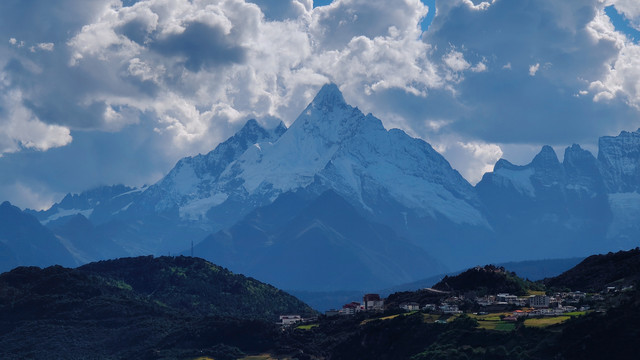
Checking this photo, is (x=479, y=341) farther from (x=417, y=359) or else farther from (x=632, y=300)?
(x=632, y=300)

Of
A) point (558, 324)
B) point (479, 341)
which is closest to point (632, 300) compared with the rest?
point (558, 324)

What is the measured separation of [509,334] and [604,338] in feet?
63.4

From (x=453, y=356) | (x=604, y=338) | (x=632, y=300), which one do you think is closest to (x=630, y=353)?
(x=604, y=338)

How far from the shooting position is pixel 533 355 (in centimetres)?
18275

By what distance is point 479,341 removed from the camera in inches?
7736

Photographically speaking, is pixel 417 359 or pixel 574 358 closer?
pixel 574 358

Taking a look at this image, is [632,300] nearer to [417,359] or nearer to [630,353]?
[630,353]

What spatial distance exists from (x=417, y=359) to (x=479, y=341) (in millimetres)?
11415

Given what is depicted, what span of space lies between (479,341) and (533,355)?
603 inches

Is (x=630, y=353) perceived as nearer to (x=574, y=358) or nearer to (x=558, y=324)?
(x=574, y=358)

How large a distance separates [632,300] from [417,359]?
1495 inches

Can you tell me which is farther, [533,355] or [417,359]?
[417,359]

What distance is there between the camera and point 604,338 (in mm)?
180000

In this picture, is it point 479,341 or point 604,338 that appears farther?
point 479,341
